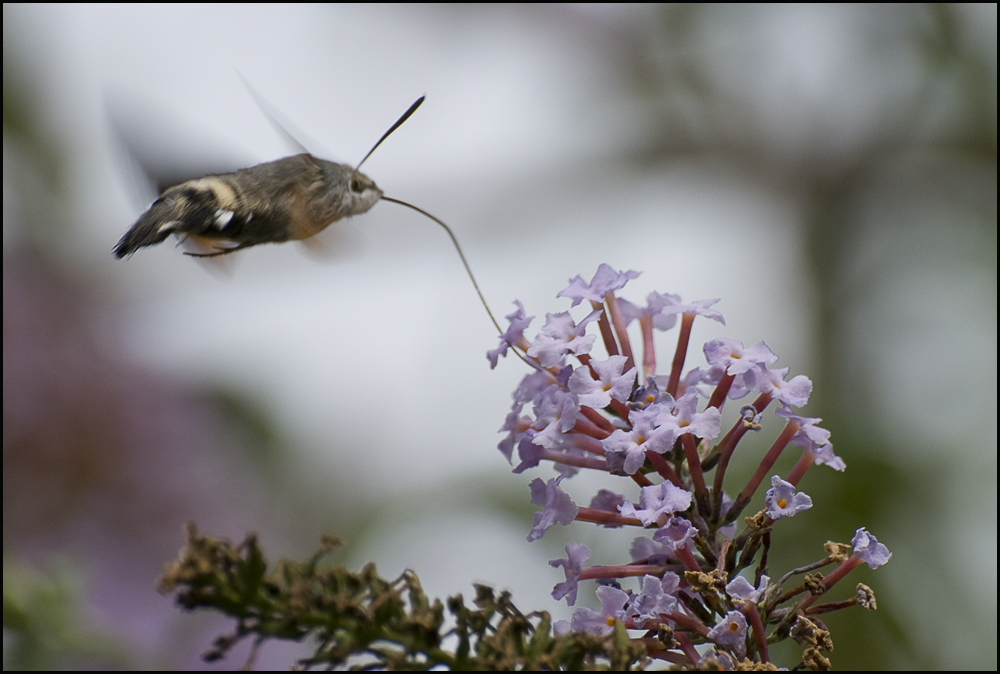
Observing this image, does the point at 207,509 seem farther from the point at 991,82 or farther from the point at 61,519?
the point at 991,82

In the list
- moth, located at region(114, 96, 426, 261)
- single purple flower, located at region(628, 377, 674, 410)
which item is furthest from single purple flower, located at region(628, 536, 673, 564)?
moth, located at region(114, 96, 426, 261)

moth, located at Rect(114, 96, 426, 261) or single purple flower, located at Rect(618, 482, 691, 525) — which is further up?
moth, located at Rect(114, 96, 426, 261)

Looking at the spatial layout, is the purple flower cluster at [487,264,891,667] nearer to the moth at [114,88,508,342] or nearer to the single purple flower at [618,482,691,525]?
the single purple flower at [618,482,691,525]

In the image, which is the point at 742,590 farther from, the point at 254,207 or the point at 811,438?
the point at 254,207

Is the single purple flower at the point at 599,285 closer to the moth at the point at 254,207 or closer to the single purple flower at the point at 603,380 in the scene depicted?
the single purple flower at the point at 603,380

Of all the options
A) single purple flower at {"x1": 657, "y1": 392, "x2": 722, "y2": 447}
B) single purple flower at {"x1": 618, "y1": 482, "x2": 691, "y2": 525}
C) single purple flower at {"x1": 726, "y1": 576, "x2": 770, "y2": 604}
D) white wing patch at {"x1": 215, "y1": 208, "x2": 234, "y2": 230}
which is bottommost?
single purple flower at {"x1": 726, "y1": 576, "x2": 770, "y2": 604}

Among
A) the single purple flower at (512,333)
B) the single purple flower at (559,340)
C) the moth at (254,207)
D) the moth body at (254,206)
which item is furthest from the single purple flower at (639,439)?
the moth body at (254,206)

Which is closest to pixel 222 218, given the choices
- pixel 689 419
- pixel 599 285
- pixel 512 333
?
pixel 512 333
